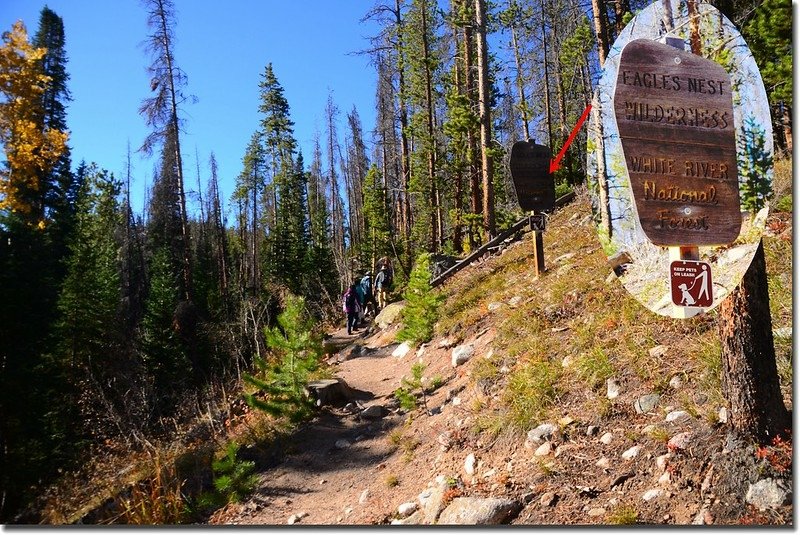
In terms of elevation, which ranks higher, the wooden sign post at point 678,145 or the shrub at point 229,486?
the wooden sign post at point 678,145

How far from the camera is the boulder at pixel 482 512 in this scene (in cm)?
341

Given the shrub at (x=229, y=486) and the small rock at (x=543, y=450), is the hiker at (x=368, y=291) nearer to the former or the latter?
the shrub at (x=229, y=486)

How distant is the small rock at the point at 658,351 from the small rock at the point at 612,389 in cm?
40

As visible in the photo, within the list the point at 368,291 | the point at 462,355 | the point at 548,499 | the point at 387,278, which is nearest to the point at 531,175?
the point at 462,355

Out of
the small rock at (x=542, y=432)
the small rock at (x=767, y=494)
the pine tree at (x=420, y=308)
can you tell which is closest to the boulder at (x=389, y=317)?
the pine tree at (x=420, y=308)

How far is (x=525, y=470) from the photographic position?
3.94 meters

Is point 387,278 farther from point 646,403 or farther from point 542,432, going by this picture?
point 646,403

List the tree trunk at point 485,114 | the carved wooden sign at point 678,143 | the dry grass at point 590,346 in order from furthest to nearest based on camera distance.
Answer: the tree trunk at point 485,114, the dry grass at point 590,346, the carved wooden sign at point 678,143

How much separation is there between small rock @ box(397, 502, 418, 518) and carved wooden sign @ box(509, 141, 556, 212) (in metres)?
3.90

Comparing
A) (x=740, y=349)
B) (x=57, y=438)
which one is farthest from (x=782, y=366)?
(x=57, y=438)

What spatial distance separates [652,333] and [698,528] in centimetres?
219

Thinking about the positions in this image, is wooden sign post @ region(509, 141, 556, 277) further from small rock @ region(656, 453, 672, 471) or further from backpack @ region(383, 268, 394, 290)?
backpack @ region(383, 268, 394, 290)

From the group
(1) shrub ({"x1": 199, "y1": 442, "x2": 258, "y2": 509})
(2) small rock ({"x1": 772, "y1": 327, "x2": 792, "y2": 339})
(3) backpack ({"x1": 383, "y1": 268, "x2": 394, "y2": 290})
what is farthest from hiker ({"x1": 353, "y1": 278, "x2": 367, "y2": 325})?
(2) small rock ({"x1": 772, "y1": 327, "x2": 792, "y2": 339})

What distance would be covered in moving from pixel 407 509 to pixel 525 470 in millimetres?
1037
